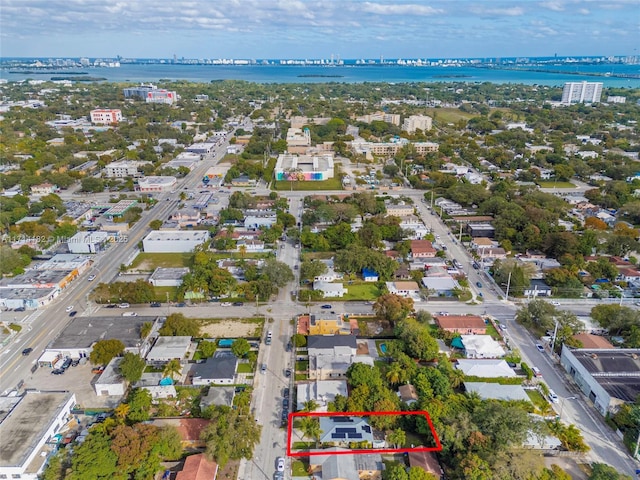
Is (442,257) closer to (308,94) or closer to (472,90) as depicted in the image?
(308,94)

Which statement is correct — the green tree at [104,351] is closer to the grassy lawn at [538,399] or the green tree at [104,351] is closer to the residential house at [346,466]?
the residential house at [346,466]

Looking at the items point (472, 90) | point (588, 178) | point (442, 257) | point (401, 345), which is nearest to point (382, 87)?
point (472, 90)

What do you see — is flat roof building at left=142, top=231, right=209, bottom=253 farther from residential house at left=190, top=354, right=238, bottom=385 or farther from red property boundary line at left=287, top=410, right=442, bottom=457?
red property boundary line at left=287, top=410, right=442, bottom=457

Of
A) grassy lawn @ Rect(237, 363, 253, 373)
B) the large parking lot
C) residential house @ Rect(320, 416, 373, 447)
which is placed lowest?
the large parking lot

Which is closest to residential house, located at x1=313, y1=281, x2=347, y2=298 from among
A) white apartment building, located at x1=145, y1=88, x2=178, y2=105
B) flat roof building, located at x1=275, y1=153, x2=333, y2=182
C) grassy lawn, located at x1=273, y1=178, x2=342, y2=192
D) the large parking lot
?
the large parking lot

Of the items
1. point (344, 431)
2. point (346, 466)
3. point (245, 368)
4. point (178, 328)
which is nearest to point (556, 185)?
point (245, 368)

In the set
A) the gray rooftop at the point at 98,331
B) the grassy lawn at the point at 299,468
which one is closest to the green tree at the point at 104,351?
the gray rooftop at the point at 98,331
